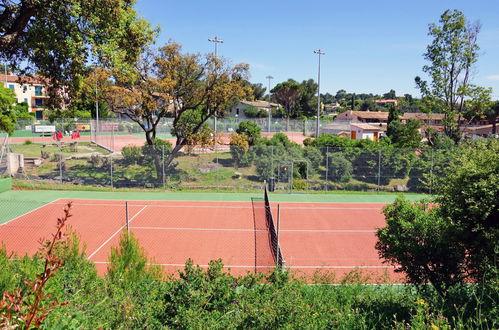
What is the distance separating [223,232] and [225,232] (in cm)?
7

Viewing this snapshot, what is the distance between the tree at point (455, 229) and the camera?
5809 millimetres

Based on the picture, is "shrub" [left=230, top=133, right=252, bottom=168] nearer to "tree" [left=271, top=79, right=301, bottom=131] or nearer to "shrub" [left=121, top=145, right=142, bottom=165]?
"shrub" [left=121, top=145, right=142, bottom=165]

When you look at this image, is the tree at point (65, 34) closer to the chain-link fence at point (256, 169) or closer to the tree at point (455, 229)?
the tree at point (455, 229)

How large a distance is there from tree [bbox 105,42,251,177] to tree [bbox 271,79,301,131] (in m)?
64.4

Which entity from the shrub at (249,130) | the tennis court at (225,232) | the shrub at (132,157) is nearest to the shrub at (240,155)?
the tennis court at (225,232)

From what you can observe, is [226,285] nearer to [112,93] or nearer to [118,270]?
[118,270]

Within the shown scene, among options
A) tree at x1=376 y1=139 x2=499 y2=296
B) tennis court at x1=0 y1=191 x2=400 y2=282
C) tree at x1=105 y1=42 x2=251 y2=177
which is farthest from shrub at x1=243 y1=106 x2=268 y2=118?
tree at x1=376 y1=139 x2=499 y2=296

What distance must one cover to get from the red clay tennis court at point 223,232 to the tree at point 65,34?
181 inches

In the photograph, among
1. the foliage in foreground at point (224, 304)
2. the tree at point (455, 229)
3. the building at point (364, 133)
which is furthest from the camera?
the building at point (364, 133)

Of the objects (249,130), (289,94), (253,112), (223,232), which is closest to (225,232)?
(223,232)

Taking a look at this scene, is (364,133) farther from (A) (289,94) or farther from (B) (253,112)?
(A) (289,94)

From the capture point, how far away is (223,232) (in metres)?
14.0

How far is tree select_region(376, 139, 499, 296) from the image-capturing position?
581 centimetres

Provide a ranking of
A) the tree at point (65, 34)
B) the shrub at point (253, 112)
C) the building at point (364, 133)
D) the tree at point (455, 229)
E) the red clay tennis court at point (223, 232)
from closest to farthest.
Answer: the tree at point (455, 229) < the tree at point (65, 34) < the red clay tennis court at point (223, 232) < the building at point (364, 133) < the shrub at point (253, 112)
